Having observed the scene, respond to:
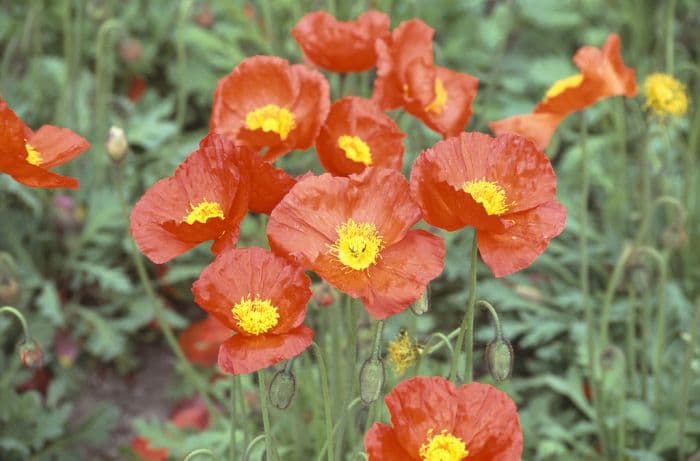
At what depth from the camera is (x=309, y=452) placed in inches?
88.7

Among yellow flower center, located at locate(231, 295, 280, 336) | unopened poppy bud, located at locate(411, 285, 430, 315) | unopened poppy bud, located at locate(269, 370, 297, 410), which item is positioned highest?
unopened poppy bud, located at locate(411, 285, 430, 315)

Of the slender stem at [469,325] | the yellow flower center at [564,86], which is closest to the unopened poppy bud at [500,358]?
the slender stem at [469,325]

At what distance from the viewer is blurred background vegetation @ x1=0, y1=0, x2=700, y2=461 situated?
2.40 meters

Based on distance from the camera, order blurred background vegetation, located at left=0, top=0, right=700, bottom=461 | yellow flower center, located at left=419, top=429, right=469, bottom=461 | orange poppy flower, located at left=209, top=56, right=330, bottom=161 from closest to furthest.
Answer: yellow flower center, located at left=419, top=429, right=469, bottom=461, orange poppy flower, located at left=209, top=56, right=330, bottom=161, blurred background vegetation, located at left=0, top=0, right=700, bottom=461

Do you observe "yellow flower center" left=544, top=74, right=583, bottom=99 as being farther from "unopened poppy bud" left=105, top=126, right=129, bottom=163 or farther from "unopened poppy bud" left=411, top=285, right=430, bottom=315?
"unopened poppy bud" left=105, top=126, right=129, bottom=163

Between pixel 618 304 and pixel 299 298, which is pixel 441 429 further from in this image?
pixel 618 304

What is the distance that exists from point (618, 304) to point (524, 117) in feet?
3.27

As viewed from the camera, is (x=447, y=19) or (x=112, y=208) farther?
(x=447, y=19)

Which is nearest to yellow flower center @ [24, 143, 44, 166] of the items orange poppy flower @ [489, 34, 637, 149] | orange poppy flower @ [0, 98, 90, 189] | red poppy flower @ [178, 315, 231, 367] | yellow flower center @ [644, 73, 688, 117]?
orange poppy flower @ [0, 98, 90, 189]

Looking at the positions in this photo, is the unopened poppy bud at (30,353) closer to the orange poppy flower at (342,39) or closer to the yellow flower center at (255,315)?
the yellow flower center at (255,315)

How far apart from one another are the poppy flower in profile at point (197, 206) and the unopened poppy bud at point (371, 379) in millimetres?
252

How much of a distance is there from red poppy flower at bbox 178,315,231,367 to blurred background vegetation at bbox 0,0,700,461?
64mm

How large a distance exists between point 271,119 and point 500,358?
0.58 metres

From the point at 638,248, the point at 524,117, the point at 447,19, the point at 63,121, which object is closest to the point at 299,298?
the point at 524,117
